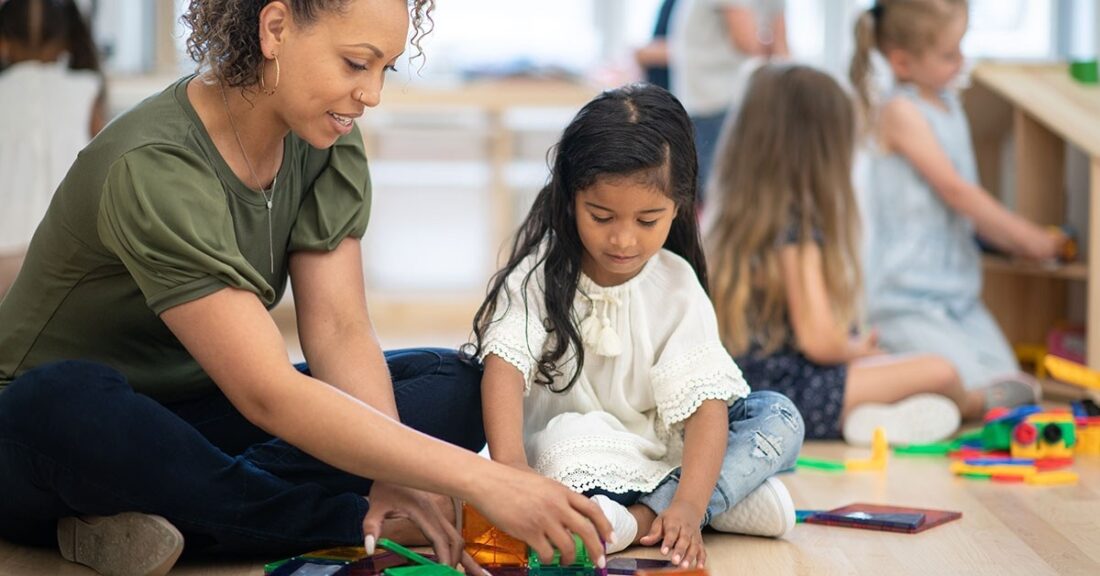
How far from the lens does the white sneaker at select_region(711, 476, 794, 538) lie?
156 centimetres

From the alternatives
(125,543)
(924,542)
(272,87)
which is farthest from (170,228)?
(924,542)

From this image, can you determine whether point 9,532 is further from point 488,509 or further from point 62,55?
point 62,55

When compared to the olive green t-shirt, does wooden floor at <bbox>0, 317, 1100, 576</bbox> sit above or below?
below

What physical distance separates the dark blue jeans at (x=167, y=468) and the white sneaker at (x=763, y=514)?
36cm

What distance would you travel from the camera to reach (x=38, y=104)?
3393 mm

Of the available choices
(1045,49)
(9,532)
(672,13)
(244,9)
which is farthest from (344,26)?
(1045,49)

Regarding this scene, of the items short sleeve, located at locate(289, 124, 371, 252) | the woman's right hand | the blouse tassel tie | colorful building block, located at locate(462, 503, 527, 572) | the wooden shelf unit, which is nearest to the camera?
the woman's right hand

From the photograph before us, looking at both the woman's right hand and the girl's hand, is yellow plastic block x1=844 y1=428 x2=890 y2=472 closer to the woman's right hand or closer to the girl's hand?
the girl's hand

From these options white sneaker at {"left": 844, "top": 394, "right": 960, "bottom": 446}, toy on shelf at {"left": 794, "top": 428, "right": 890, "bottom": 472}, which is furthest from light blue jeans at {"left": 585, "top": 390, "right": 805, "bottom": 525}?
white sneaker at {"left": 844, "top": 394, "right": 960, "bottom": 446}

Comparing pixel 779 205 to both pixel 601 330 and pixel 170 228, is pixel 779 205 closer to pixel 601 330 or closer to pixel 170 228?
pixel 601 330

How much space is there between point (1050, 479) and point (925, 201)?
3.16ft

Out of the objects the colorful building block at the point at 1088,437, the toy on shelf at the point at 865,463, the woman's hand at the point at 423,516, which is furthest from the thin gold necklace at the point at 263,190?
the colorful building block at the point at 1088,437

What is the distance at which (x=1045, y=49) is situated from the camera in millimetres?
4625

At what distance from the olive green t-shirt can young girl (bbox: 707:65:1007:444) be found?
905mm
